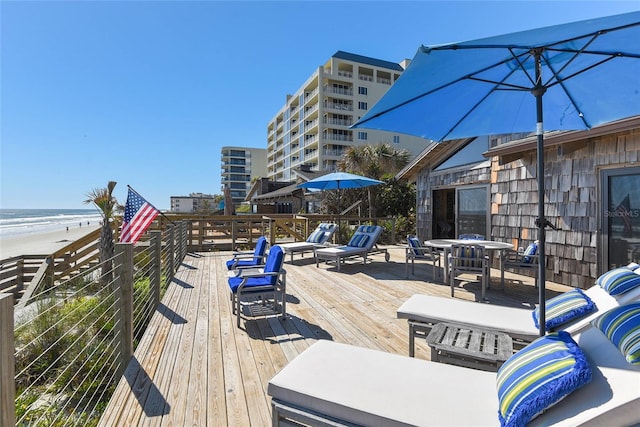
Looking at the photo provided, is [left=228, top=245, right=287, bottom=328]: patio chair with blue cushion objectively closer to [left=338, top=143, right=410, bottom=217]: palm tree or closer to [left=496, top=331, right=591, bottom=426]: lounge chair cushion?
[left=496, top=331, right=591, bottom=426]: lounge chair cushion

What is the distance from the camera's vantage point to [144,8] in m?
10.4

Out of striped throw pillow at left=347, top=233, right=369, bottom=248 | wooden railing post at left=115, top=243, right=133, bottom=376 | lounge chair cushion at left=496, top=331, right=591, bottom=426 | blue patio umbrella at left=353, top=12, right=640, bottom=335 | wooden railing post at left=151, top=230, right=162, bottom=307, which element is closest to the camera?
lounge chair cushion at left=496, top=331, right=591, bottom=426

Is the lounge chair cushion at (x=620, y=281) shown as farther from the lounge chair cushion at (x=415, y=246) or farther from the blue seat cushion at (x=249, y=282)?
the lounge chair cushion at (x=415, y=246)

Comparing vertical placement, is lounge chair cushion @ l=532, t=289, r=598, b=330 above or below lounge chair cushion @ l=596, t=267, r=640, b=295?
below

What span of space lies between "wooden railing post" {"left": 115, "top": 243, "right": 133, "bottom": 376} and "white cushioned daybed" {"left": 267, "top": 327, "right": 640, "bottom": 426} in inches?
71.5

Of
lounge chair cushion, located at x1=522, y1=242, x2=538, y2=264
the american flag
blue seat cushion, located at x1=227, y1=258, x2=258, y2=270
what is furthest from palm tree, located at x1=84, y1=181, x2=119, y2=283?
lounge chair cushion, located at x1=522, y1=242, x2=538, y2=264

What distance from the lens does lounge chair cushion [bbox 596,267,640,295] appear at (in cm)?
238

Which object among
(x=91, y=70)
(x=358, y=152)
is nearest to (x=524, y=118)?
(x=358, y=152)

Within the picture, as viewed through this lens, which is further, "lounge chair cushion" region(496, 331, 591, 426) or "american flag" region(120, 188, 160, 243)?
"american flag" region(120, 188, 160, 243)

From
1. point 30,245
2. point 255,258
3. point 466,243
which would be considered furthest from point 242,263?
point 30,245

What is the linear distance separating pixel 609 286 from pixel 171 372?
365cm

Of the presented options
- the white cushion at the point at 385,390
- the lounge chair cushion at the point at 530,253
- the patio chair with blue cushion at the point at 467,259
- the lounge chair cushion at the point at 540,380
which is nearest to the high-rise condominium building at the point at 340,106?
the lounge chair cushion at the point at 530,253

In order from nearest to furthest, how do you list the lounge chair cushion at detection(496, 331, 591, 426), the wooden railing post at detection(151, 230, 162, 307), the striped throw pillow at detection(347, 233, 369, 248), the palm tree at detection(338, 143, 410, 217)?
the lounge chair cushion at detection(496, 331, 591, 426) < the wooden railing post at detection(151, 230, 162, 307) < the striped throw pillow at detection(347, 233, 369, 248) < the palm tree at detection(338, 143, 410, 217)

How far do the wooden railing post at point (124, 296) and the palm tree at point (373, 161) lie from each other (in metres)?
14.2
